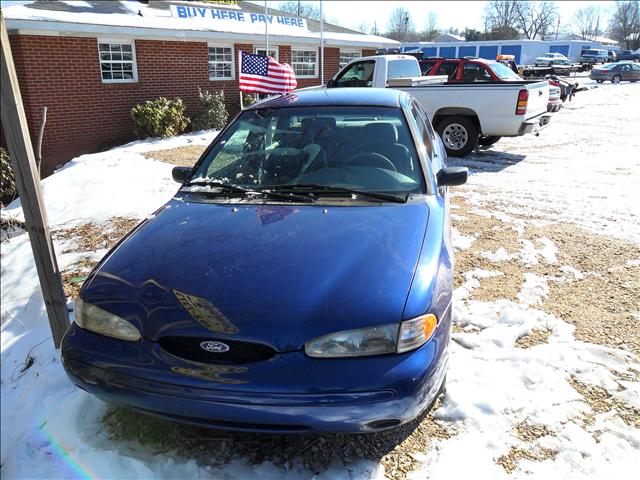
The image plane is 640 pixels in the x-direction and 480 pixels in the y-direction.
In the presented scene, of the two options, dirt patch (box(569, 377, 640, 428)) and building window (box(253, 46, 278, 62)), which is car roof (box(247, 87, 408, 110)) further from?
building window (box(253, 46, 278, 62))

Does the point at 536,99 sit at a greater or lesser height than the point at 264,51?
lesser

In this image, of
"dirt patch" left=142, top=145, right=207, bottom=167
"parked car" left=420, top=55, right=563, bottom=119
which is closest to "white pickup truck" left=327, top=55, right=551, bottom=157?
"parked car" left=420, top=55, right=563, bottom=119

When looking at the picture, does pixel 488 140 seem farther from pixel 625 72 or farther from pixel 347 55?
pixel 625 72

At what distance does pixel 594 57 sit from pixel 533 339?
199 feet

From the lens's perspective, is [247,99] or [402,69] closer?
[402,69]

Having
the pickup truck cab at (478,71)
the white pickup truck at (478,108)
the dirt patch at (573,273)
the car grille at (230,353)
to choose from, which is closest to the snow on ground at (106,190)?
the dirt patch at (573,273)

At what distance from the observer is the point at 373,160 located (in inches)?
141

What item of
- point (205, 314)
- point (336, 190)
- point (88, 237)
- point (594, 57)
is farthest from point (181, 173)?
point (594, 57)

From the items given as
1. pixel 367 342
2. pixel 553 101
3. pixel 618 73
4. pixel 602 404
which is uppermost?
pixel 367 342

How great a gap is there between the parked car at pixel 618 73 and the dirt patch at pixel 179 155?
3443 cm

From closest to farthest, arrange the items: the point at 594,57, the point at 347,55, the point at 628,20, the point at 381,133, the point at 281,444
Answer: the point at 281,444 → the point at 381,133 → the point at 347,55 → the point at 594,57 → the point at 628,20

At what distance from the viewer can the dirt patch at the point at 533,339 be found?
11.4 feet

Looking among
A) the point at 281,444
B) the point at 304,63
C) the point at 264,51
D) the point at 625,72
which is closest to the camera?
the point at 281,444

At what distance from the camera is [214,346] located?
2191 millimetres
